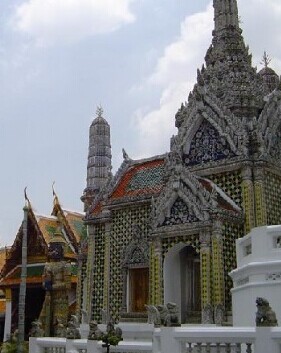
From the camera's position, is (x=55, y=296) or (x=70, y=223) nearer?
(x=55, y=296)

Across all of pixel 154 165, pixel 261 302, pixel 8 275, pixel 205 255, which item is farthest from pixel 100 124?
pixel 261 302

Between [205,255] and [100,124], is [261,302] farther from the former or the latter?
[100,124]

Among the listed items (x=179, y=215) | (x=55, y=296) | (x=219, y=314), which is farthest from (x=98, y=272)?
(x=219, y=314)

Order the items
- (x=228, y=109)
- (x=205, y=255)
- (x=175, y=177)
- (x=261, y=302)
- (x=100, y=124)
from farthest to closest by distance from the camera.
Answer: (x=100, y=124) < (x=228, y=109) < (x=175, y=177) < (x=205, y=255) < (x=261, y=302)

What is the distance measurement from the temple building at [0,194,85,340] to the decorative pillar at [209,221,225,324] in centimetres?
1231

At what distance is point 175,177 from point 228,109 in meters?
3.05

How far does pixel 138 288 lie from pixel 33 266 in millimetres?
10085

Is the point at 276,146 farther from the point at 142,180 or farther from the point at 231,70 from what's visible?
the point at 142,180

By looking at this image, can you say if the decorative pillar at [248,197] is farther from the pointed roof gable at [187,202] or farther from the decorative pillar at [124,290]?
the decorative pillar at [124,290]

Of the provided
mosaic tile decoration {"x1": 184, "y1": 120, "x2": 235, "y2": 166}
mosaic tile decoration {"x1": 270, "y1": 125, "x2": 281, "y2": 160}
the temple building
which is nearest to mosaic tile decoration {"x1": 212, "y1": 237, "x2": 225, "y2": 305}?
mosaic tile decoration {"x1": 184, "y1": 120, "x2": 235, "y2": 166}

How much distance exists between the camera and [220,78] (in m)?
19.5

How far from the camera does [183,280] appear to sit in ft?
55.2

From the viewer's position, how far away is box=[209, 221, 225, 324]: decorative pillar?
14703 millimetres

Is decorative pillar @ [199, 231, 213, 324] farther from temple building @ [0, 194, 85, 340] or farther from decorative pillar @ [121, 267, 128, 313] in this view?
temple building @ [0, 194, 85, 340]
